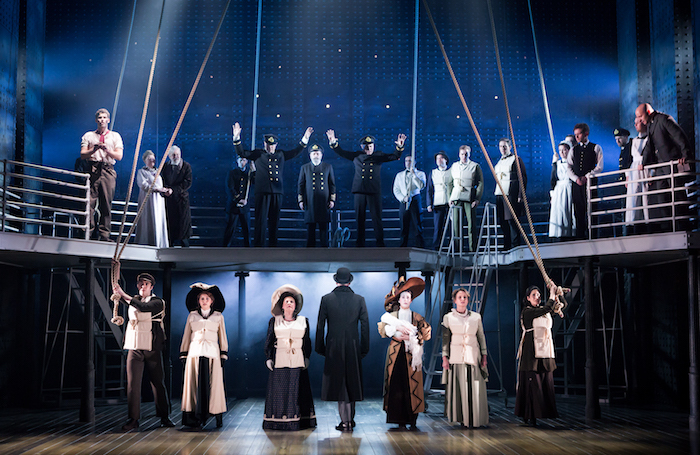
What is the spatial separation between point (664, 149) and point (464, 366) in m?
3.35

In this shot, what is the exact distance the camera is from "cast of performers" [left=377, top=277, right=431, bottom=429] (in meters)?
7.29

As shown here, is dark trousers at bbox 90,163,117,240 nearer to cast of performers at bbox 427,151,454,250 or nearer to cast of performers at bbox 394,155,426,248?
cast of performers at bbox 394,155,426,248

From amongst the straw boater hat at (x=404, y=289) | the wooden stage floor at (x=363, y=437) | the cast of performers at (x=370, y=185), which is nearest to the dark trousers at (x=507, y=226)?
the cast of performers at (x=370, y=185)

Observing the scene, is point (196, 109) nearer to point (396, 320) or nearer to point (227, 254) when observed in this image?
point (227, 254)

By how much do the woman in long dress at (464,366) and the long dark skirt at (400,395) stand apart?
18.4 inches

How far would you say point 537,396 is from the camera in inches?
302

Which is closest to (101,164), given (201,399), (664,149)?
(201,399)

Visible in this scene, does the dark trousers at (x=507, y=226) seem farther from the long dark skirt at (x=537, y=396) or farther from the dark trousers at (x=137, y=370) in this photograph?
the dark trousers at (x=137, y=370)

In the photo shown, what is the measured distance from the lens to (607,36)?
493 inches

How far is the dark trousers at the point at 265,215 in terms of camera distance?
938 cm

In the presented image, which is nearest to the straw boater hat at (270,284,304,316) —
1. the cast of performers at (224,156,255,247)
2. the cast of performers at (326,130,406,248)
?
the cast of performers at (326,130,406,248)

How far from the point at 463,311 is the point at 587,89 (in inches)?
257

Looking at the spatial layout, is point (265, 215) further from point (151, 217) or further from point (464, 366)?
point (464, 366)

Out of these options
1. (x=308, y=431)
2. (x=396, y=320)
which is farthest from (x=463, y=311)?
(x=308, y=431)
